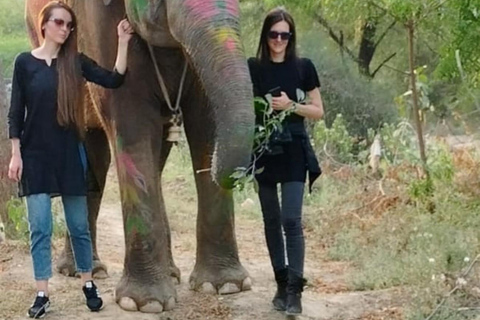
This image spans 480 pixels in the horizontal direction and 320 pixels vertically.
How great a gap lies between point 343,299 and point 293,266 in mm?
1053

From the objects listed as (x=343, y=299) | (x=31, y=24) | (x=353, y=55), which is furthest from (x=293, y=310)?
(x=353, y=55)

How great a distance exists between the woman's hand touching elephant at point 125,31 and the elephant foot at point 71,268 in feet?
7.02

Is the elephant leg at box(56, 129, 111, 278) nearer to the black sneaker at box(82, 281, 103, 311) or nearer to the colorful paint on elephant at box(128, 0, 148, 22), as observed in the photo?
the black sneaker at box(82, 281, 103, 311)

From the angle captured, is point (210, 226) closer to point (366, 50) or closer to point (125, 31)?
point (125, 31)

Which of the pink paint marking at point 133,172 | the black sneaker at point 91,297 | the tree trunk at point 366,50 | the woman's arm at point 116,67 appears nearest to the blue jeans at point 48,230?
the black sneaker at point 91,297

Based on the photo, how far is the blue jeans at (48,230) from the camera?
6.40 metres

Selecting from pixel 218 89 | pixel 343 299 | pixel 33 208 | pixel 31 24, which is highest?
pixel 31 24

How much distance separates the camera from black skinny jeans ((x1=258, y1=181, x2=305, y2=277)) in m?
6.48

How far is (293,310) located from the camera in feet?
21.8

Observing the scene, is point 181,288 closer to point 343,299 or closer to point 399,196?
point 343,299

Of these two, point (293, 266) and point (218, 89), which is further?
point (293, 266)

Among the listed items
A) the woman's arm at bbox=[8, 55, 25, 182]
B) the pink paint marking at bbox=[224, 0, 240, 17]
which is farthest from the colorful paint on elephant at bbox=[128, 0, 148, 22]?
the woman's arm at bbox=[8, 55, 25, 182]

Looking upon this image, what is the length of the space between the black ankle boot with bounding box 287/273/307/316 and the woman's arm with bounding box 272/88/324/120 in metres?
Result: 1.04

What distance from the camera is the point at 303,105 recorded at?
647 centimetres
